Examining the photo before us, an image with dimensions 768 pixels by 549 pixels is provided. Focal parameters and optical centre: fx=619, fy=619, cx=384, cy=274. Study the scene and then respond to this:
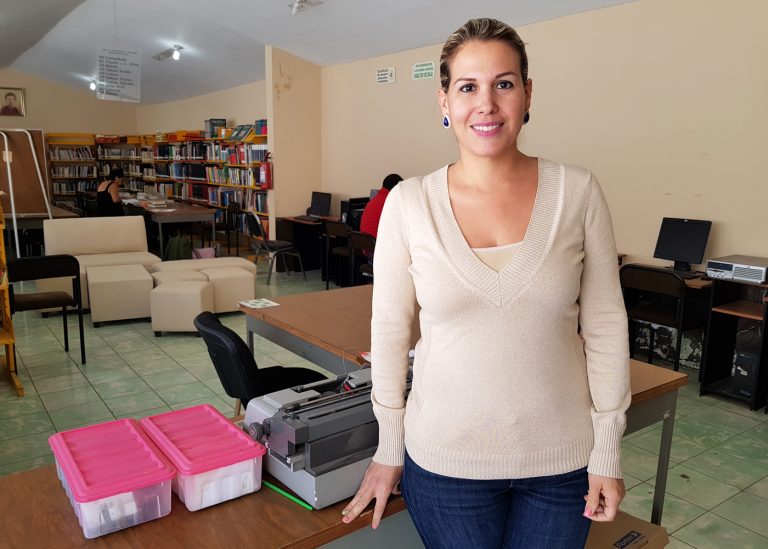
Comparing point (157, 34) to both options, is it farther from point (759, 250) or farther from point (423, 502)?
point (423, 502)

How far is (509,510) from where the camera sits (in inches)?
45.8

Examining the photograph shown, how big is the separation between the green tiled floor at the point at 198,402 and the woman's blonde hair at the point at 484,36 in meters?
2.27

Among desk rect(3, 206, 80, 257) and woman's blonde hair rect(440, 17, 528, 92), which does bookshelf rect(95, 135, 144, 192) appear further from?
woman's blonde hair rect(440, 17, 528, 92)

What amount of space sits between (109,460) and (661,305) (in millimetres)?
4467

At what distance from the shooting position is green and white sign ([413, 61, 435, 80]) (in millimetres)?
6855

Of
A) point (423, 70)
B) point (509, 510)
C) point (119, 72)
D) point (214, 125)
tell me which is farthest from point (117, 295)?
point (214, 125)

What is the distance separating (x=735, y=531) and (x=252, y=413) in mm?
2281

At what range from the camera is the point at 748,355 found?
4.11 metres

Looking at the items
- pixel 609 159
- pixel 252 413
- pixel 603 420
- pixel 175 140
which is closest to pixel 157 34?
pixel 175 140

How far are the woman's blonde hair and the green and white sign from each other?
5963 mm

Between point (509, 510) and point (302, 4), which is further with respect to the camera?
point (302, 4)

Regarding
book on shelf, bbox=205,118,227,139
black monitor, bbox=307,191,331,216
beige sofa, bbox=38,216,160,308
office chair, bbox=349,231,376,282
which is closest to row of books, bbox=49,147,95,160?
book on shelf, bbox=205,118,227,139

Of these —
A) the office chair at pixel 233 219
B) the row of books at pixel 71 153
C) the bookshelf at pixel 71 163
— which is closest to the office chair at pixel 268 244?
the office chair at pixel 233 219

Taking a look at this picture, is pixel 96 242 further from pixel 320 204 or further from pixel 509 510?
pixel 509 510
